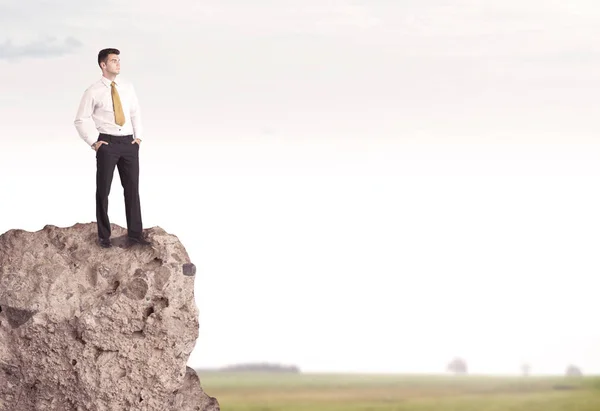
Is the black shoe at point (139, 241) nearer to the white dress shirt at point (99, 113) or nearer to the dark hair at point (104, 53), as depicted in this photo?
the white dress shirt at point (99, 113)

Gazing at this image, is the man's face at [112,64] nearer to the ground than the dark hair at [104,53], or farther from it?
nearer to the ground

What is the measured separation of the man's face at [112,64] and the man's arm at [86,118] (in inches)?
13.3

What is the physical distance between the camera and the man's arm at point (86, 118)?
40.6ft

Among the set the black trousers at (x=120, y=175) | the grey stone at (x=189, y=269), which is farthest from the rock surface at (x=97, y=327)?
the black trousers at (x=120, y=175)

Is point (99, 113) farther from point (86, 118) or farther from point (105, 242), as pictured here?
point (105, 242)

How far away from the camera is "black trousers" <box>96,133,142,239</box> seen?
12.4 meters

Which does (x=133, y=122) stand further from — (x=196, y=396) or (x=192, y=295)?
(x=196, y=396)

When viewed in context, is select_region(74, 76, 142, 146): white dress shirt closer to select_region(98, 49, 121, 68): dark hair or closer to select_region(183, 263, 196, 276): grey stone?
select_region(98, 49, 121, 68): dark hair

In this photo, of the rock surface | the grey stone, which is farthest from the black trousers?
the grey stone

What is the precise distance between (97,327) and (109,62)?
301cm

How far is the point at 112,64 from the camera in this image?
40.8 feet

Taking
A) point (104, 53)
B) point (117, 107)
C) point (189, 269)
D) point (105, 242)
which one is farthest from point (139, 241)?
point (104, 53)

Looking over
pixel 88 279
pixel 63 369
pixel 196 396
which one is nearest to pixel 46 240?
pixel 88 279

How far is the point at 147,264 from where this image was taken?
12297 mm
